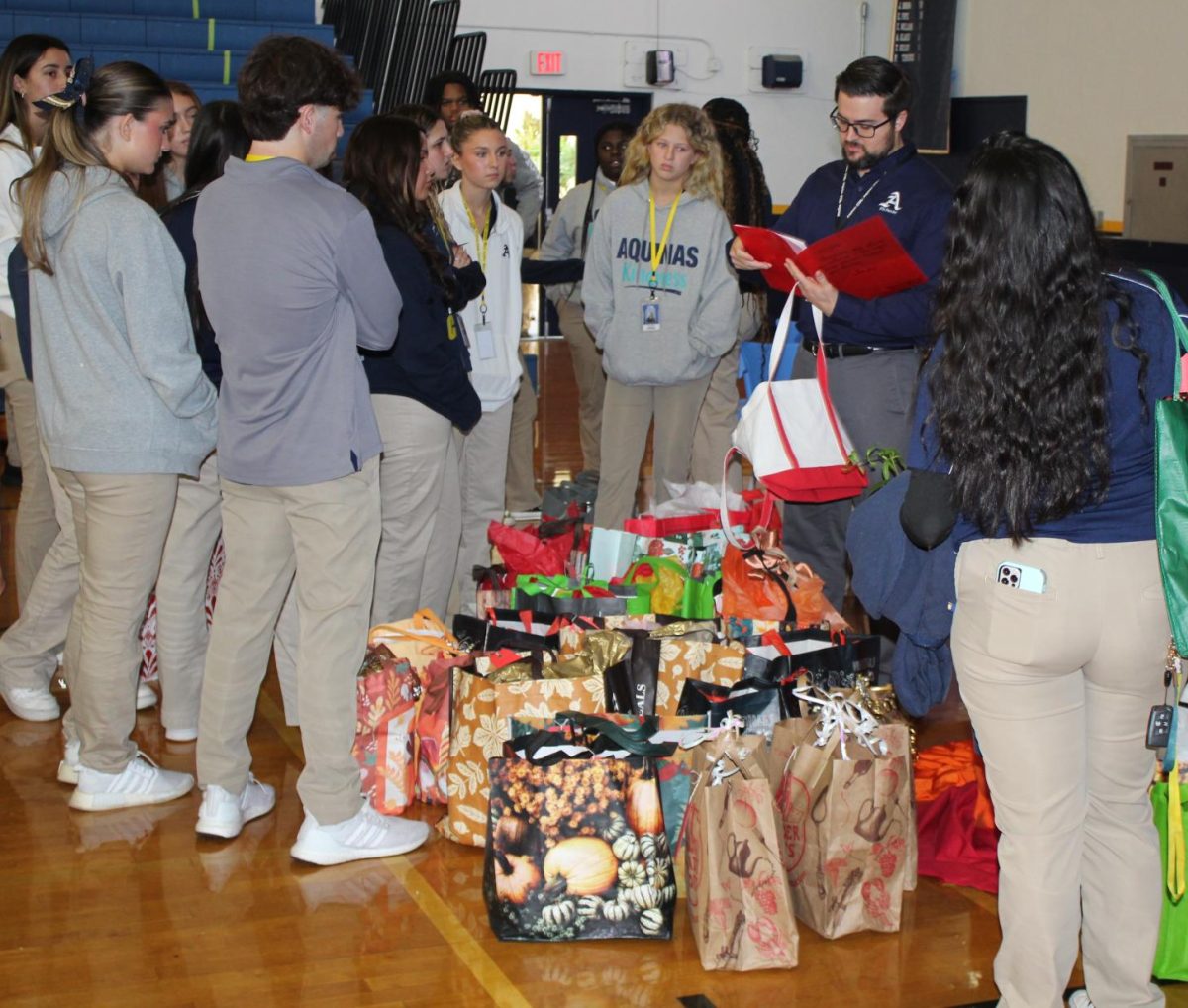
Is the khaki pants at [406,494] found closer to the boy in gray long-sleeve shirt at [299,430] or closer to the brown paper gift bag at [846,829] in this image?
the boy in gray long-sleeve shirt at [299,430]

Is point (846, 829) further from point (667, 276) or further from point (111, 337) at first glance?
point (667, 276)

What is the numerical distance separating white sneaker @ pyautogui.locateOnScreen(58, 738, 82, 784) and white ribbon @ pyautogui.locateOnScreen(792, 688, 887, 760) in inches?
73.8

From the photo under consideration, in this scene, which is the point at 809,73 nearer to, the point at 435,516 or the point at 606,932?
the point at 435,516

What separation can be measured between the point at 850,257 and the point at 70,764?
2.36m

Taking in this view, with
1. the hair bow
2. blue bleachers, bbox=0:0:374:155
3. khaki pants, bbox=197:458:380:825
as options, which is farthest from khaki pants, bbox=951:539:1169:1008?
blue bleachers, bbox=0:0:374:155

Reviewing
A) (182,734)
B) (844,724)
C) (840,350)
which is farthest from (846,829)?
(182,734)

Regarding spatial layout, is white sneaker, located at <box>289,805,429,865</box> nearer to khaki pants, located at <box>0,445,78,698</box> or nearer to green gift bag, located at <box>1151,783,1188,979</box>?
khaki pants, located at <box>0,445,78,698</box>

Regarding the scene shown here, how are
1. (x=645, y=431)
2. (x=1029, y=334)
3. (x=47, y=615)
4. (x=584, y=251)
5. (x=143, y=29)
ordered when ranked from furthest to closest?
1. (x=143, y=29)
2. (x=584, y=251)
3. (x=645, y=431)
4. (x=47, y=615)
5. (x=1029, y=334)

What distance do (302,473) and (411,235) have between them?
0.92 m

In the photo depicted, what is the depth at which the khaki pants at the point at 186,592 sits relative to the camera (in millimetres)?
3621

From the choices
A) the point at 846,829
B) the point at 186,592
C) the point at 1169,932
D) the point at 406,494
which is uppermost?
the point at 406,494

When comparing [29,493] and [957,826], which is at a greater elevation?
[29,493]

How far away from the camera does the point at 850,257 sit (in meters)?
3.52

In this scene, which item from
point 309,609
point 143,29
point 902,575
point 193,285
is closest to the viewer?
point 902,575
